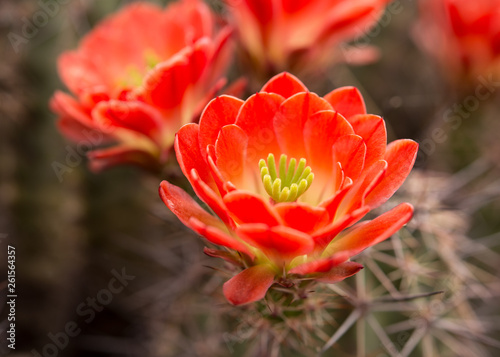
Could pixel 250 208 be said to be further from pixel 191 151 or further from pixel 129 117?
pixel 129 117

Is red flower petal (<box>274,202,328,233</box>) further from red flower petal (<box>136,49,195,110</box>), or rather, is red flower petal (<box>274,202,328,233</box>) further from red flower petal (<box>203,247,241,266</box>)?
red flower petal (<box>136,49,195,110</box>)

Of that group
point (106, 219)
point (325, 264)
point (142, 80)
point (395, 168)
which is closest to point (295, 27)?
point (142, 80)

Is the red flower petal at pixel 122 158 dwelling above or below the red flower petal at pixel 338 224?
above

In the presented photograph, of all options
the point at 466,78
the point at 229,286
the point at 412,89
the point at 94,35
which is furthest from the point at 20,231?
the point at 412,89

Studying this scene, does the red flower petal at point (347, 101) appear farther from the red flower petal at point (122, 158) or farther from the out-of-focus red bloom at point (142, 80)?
the red flower petal at point (122, 158)

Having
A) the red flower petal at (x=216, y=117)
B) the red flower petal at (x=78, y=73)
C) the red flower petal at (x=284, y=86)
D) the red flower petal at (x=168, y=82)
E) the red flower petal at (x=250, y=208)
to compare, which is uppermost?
the red flower petal at (x=78, y=73)

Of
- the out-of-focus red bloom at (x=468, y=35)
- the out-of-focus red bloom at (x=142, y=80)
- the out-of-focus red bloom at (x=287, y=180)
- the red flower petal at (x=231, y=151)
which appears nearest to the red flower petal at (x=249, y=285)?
the out-of-focus red bloom at (x=287, y=180)
